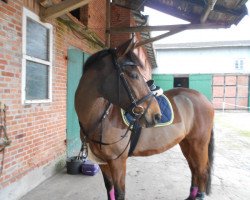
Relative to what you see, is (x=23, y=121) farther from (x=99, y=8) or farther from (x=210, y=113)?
(x=99, y=8)

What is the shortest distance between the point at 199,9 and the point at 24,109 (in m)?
3.57

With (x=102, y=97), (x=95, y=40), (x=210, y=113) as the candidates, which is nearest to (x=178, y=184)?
(x=210, y=113)

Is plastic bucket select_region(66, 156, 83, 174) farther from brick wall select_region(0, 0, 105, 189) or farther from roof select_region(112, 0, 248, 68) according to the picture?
roof select_region(112, 0, 248, 68)

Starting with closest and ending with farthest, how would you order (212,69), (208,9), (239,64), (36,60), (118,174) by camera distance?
(118,174), (36,60), (208,9), (212,69), (239,64)

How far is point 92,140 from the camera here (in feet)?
8.51

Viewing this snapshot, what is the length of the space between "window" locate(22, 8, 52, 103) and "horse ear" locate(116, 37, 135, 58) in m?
1.52

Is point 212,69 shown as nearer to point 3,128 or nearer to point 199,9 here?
point 199,9

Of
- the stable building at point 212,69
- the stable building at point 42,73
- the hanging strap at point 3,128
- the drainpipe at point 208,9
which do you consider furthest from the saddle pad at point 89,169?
the stable building at point 212,69

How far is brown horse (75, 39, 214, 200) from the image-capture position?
2.31 metres

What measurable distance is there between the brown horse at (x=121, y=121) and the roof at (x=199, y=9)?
187cm

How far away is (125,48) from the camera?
2.30 meters

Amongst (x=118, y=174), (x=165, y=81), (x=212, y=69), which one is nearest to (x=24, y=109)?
(x=118, y=174)

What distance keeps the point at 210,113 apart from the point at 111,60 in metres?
1.88

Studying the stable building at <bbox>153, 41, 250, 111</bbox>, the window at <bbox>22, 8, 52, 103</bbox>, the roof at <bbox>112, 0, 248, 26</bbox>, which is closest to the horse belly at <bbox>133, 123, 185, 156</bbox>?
the window at <bbox>22, 8, 52, 103</bbox>
